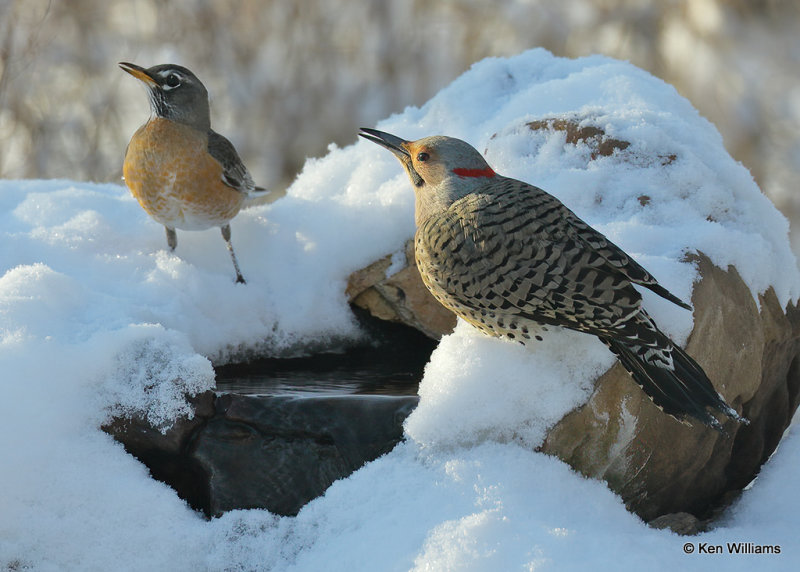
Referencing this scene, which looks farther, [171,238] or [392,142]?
[171,238]

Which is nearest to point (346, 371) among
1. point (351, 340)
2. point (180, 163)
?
point (351, 340)

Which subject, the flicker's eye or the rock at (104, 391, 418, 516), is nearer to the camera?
the rock at (104, 391, 418, 516)

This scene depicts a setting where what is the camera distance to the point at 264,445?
3109 mm

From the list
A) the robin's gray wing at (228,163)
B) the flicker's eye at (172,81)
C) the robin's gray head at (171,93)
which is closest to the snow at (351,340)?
the robin's gray wing at (228,163)

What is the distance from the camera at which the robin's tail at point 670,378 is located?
9.44 ft

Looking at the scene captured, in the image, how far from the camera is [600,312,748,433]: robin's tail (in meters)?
2.88

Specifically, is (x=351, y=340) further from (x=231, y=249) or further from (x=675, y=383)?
(x=675, y=383)

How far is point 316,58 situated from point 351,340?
16.6 feet

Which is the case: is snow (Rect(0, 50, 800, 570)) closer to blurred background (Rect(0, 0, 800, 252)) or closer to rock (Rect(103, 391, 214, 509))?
rock (Rect(103, 391, 214, 509))

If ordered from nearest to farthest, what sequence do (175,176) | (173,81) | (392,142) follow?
(392,142), (175,176), (173,81)

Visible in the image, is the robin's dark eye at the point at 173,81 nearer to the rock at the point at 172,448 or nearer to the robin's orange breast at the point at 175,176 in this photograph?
the robin's orange breast at the point at 175,176

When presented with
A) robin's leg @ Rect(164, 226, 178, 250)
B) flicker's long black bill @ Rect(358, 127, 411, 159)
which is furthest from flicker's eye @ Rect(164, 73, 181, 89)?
flicker's long black bill @ Rect(358, 127, 411, 159)

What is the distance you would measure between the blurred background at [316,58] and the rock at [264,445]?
4.77 meters

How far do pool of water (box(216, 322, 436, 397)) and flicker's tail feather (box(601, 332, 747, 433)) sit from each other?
3.20 feet
